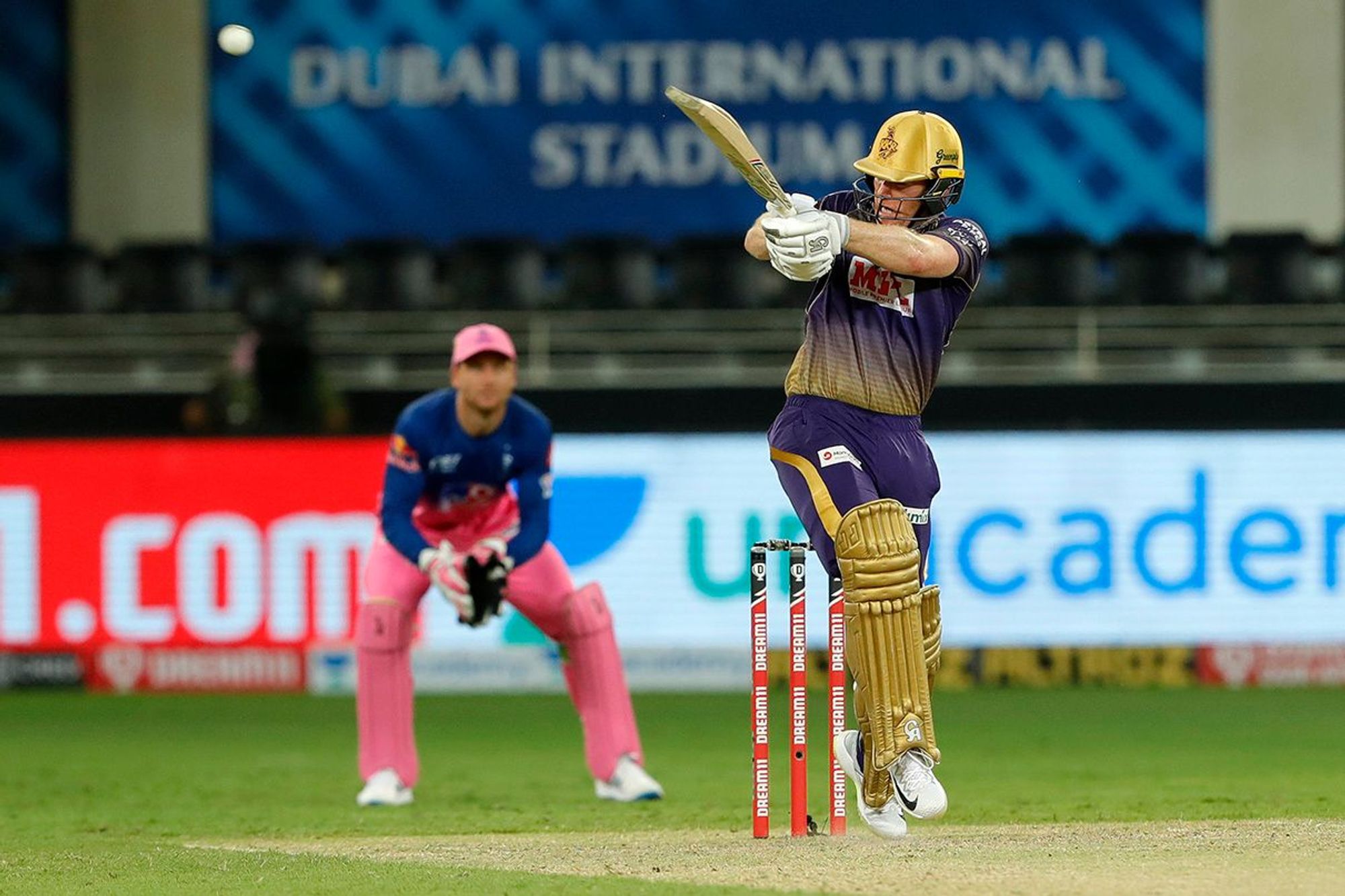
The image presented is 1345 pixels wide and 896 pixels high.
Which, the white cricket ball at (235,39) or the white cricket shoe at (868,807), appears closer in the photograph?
the white cricket shoe at (868,807)

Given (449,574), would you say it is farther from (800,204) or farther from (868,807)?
(800,204)

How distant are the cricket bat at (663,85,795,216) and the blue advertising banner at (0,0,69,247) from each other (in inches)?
578

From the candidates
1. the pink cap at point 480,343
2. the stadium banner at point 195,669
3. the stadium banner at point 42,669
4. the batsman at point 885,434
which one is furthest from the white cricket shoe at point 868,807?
the stadium banner at point 42,669

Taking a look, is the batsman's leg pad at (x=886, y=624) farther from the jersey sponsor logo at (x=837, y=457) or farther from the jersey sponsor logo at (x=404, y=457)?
the jersey sponsor logo at (x=404, y=457)

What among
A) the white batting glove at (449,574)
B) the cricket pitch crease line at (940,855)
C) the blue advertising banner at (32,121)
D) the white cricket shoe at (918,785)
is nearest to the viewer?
the cricket pitch crease line at (940,855)

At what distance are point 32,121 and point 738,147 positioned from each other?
1520cm

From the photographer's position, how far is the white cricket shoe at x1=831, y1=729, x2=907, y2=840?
21.1ft

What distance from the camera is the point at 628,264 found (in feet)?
54.5

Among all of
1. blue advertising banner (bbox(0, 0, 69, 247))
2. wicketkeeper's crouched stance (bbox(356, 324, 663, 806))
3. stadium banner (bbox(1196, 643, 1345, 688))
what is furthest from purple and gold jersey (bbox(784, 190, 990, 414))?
blue advertising banner (bbox(0, 0, 69, 247))

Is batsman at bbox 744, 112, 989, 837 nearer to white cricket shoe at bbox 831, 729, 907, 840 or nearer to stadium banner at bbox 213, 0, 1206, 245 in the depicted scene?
white cricket shoe at bbox 831, 729, 907, 840

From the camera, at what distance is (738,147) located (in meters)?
5.98

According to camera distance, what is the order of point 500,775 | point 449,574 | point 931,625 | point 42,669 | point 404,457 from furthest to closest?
point 42,669 → point 500,775 → point 404,457 → point 449,574 → point 931,625

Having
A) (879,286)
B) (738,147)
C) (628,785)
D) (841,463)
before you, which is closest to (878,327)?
(879,286)

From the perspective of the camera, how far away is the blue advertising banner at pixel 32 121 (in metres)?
19.7
